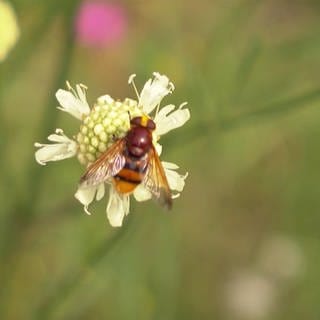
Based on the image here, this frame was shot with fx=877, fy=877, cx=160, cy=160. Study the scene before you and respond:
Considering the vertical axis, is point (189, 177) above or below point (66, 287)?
above

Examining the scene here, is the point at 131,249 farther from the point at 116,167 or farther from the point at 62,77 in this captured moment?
the point at 116,167

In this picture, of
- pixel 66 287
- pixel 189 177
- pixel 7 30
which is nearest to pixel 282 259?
pixel 189 177

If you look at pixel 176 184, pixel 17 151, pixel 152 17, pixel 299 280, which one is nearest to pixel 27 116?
pixel 17 151

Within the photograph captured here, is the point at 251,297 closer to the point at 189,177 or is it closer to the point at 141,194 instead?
the point at 189,177

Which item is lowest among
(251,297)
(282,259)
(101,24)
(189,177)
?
(251,297)

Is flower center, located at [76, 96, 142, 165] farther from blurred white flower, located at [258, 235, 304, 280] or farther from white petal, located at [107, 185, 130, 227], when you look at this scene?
blurred white flower, located at [258, 235, 304, 280]
